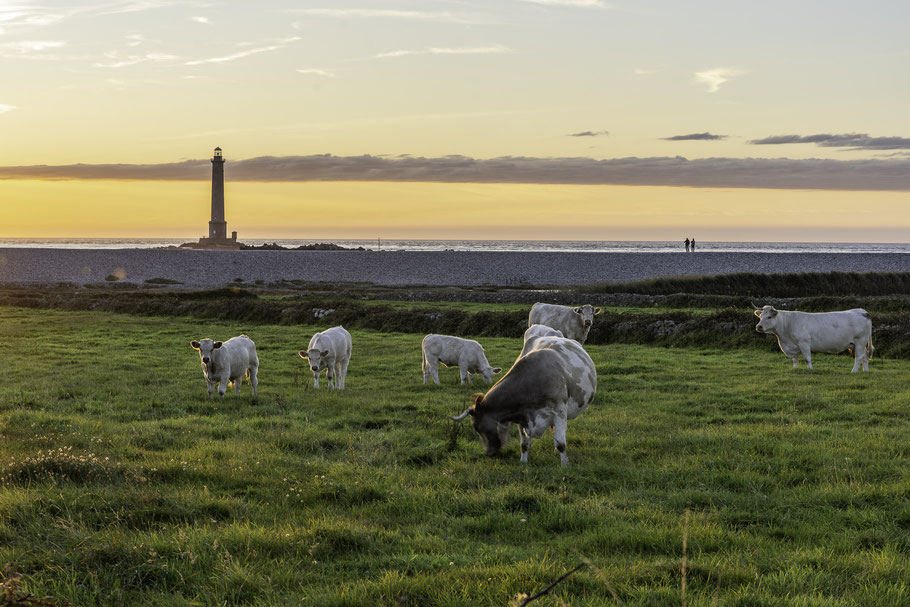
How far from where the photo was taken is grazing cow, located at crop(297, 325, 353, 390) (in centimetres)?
1788

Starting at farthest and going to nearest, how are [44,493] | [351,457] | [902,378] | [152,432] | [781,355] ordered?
[781,355]
[902,378]
[152,432]
[351,457]
[44,493]

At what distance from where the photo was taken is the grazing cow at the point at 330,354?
1788 cm

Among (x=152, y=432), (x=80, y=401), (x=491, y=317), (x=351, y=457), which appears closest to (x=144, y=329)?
(x=491, y=317)

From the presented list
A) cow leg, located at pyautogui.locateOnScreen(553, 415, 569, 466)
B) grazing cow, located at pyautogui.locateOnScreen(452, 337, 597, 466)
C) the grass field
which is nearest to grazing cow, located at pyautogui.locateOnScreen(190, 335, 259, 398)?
the grass field

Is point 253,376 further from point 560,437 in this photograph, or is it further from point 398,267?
point 398,267

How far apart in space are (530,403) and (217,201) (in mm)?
131583

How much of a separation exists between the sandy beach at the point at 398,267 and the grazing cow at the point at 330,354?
187 ft

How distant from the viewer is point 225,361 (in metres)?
16.6

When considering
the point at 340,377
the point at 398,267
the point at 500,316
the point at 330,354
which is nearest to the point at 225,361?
the point at 330,354

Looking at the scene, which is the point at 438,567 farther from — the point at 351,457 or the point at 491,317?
the point at 491,317

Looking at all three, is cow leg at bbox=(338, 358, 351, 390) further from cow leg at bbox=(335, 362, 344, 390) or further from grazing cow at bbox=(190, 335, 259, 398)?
grazing cow at bbox=(190, 335, 259, 398)

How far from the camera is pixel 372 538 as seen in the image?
290 inches

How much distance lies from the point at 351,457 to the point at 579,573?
512cm

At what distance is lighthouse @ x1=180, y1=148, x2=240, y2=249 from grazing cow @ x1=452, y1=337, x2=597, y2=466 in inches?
4982
